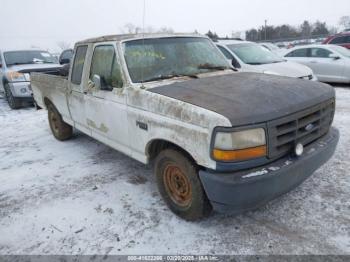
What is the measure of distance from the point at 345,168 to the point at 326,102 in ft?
4.65

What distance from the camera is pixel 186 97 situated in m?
2.84

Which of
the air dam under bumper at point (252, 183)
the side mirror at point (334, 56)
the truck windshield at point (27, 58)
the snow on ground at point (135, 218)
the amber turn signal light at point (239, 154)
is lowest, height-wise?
the snow on ground at point (135, 218)

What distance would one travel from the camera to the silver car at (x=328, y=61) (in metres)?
9.51

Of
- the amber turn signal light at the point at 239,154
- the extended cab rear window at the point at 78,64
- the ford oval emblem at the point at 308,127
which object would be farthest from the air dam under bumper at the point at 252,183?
the extended cab rear window at the point at 78,64

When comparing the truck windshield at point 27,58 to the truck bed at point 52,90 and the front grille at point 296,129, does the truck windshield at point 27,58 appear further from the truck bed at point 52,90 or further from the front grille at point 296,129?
the front grille at point 296,129

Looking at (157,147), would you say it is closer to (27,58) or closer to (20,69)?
(20,69)

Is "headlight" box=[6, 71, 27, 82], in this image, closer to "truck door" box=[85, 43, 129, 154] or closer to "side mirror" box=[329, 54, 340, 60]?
"truck door" box=[85, 43, 129, 154]

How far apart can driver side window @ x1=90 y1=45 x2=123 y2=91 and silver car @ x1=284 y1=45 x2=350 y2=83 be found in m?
8.37

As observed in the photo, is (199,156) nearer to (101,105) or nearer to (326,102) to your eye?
(326,102)

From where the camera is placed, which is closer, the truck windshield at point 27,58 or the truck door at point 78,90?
the truck door at point 78,90

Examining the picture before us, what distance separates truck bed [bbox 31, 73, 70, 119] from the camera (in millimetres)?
5074

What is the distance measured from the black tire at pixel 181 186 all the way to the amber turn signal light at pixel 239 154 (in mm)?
379

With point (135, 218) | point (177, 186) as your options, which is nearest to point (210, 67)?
point (177, 186)

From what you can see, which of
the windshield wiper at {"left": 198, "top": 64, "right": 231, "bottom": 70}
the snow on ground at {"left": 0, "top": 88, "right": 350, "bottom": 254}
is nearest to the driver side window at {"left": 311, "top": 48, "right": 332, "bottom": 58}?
the snow on ground at {"left": 0, "top": 88, "right": 350, "bottom": 254}
